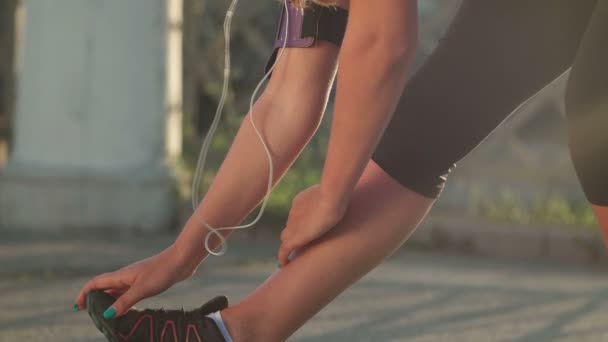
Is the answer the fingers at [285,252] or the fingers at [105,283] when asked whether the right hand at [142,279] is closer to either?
the fingers at [105,283]

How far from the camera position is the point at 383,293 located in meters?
4.32

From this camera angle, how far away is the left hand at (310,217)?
2.12 meters

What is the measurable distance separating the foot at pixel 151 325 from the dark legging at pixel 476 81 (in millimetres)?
457

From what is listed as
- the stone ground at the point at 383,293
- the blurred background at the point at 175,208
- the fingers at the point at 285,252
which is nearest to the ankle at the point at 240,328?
the fingers at the point at 285,252

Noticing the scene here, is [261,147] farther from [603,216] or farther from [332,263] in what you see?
[603,216]

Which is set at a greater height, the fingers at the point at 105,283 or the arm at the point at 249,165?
the arm at the point at 249,165

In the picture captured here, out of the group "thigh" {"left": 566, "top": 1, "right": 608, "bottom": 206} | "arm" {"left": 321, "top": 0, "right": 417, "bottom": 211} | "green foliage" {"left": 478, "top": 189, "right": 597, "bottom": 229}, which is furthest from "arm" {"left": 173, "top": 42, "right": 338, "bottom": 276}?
"green foliage" {"left": 478, "top": 189, "right": 597, "bottom": 229}

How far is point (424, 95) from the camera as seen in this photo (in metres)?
2.31

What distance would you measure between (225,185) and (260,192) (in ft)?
0.24

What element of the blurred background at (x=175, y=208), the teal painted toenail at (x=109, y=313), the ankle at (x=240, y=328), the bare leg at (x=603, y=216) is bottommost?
the blurred background at (x=175, y=208)

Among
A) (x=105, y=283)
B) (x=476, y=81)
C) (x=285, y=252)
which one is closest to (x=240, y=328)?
(x=285, y=252)

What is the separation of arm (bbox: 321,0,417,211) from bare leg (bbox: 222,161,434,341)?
0.53ft

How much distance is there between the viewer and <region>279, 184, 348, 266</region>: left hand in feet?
6.94

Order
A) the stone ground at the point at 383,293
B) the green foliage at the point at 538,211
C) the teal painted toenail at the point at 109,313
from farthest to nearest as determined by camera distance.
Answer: the green foliage at the point at 538,211
the stone ground at the point at 383,293
the teal painted toenail at the point at 109,313
